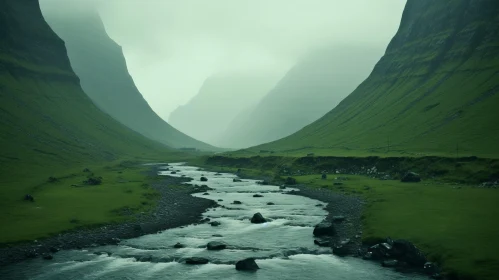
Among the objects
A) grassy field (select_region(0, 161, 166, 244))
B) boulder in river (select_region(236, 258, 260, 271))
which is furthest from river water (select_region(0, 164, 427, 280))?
grassy field (select_region(0, 161, 166, 244))

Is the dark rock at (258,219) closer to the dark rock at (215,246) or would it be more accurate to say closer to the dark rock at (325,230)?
the dark rock at (325,230)

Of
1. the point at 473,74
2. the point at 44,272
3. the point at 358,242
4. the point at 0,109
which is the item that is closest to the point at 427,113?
the point at 473,74

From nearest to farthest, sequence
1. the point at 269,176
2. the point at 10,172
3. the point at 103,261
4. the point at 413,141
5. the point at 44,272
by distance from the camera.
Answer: the point at 44,272
the point at 103,261
the point at 10,172
the point at 269,176
the point at 413,141

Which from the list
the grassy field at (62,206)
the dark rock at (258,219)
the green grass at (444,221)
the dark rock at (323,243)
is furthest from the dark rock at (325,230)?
the grassy field at (62,206)

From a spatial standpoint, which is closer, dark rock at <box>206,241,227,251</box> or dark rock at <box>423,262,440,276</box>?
dark rock at <box>423,262,440,276</box>

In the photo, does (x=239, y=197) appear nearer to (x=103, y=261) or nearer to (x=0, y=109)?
(x=103, y=261)

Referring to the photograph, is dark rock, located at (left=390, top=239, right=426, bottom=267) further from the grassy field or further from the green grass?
the grassy field

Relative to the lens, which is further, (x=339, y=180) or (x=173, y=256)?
(x=339, y=180)
